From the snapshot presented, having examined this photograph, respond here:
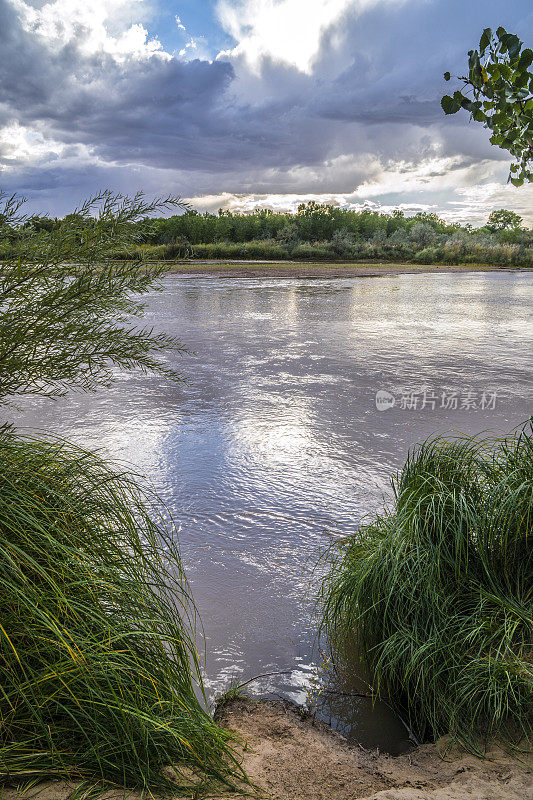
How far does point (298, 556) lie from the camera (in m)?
3.99

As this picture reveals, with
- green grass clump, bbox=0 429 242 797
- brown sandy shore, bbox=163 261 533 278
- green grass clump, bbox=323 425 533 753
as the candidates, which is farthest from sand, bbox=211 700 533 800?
brown sandy shore, bbox=163 261 533 278

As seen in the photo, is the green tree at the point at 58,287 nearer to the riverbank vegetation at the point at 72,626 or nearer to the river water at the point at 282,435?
the riverbank vegetation at the point at 72,626

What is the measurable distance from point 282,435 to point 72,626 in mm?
4449

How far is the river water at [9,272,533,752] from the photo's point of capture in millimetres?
3307

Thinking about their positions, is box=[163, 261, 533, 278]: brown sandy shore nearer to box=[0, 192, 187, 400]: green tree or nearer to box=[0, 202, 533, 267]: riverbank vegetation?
box=[0, 202, 533, 267]: riverbank vegetation

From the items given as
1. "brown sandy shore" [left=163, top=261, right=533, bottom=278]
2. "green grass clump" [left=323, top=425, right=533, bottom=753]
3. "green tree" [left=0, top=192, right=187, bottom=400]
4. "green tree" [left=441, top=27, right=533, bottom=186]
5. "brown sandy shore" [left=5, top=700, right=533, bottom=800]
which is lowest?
"brown sandy shore" [left=5, top=700, right=533, bottom=800]

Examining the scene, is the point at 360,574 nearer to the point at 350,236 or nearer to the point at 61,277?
the point at 61,277

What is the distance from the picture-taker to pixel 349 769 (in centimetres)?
227

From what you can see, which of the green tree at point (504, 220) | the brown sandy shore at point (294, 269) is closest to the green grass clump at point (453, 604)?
the brown sandy shore at point (294, 269)

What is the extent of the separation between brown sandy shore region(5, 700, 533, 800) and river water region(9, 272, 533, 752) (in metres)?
0.21

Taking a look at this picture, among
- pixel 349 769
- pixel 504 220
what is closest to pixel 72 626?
pixel 349 769

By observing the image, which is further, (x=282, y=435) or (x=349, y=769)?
(x=282, y=435)

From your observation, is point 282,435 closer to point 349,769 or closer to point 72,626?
point 349,769

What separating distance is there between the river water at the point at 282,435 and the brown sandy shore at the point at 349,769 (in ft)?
0.68
